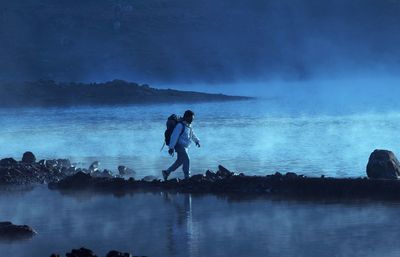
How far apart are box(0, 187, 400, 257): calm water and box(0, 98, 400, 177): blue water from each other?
5.62 metres

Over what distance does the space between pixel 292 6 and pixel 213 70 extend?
15784 mm

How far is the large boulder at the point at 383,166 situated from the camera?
2145 centimetres

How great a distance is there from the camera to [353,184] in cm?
1995

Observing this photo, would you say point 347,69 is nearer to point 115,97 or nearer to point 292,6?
point 292,6

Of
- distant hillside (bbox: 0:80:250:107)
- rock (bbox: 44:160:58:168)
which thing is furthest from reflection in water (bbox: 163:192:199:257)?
Result: distant hillside (bbox: 0:80:250:107)

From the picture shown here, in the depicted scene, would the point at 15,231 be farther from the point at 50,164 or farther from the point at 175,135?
the point at 50,164

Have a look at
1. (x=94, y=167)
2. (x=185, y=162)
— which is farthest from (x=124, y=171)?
(x=185, y=162)

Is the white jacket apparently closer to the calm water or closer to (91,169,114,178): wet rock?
the calm water

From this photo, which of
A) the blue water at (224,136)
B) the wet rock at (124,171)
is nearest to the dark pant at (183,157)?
the blue water at (224,136)

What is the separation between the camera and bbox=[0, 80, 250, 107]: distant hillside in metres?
65.6

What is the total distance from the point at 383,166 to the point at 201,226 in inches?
222

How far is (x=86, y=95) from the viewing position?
68125mm

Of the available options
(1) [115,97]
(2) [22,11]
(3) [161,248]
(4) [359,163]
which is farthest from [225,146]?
(2) [22,11]

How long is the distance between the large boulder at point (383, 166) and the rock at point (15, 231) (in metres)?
7.33
